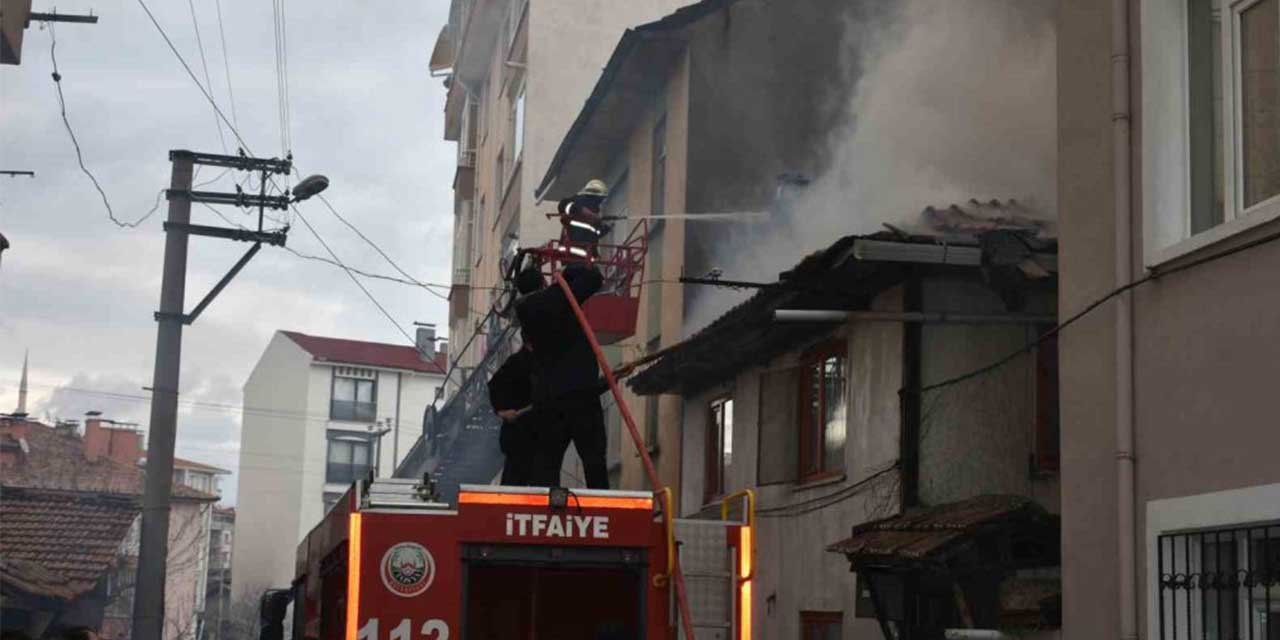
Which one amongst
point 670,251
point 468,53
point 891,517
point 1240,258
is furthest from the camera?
point 468,53

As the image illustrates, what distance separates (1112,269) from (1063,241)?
0.54 m

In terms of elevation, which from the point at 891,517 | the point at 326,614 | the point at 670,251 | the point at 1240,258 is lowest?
the point at 326,614

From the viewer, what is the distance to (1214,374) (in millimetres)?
7934

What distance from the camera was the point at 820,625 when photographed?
1445cm

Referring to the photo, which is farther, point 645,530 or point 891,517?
point 891,517

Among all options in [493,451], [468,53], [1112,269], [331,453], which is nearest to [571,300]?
[1112,269]

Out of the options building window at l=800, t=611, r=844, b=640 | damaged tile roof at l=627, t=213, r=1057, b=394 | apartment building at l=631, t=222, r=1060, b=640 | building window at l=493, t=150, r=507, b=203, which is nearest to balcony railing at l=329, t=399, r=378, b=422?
building window at l=493, t=150, r=507, b=203

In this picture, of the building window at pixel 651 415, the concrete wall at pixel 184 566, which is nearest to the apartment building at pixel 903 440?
the building window at pixel 651 415

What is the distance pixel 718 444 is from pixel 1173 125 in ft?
33.1

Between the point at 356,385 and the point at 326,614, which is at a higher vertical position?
the point at 356,385

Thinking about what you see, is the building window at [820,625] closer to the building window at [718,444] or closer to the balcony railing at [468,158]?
the building window at [718,444]

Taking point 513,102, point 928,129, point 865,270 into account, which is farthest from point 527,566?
point 513,102

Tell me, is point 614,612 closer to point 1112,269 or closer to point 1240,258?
point 1112,269

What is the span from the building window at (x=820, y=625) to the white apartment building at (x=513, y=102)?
11.6 metres
